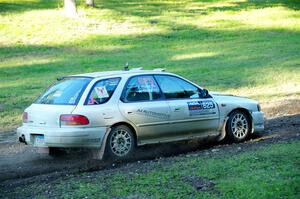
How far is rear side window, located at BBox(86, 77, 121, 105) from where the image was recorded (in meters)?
10.4

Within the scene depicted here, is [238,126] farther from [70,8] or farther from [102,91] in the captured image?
[70,8]

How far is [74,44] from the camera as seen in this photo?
30.4 metres

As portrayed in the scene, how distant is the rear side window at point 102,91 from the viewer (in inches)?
411

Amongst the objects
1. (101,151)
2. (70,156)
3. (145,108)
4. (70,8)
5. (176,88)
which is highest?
(70,8)

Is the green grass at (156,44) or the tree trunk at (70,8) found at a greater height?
the tree trunk at (70,8)

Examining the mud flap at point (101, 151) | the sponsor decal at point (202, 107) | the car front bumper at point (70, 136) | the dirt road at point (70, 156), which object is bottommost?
the dirt road at point (70, 156)

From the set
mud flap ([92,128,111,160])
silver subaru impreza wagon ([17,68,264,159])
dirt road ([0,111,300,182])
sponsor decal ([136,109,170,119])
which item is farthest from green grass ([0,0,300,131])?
sponsor decal ([136,109,170,119])

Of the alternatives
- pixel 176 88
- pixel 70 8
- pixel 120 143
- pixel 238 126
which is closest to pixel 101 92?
pixel 120 143

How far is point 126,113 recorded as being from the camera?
10.6 metres

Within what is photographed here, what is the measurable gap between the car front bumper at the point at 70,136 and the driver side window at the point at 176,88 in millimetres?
1503

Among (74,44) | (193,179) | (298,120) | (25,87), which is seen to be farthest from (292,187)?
(74,44)

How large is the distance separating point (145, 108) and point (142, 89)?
389 mm

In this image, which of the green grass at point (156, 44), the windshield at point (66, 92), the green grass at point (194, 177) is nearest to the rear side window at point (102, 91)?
the windshield at point (66, 92)

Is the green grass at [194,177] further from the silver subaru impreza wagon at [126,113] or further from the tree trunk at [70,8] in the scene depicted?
the tree trunk at [70,8]
